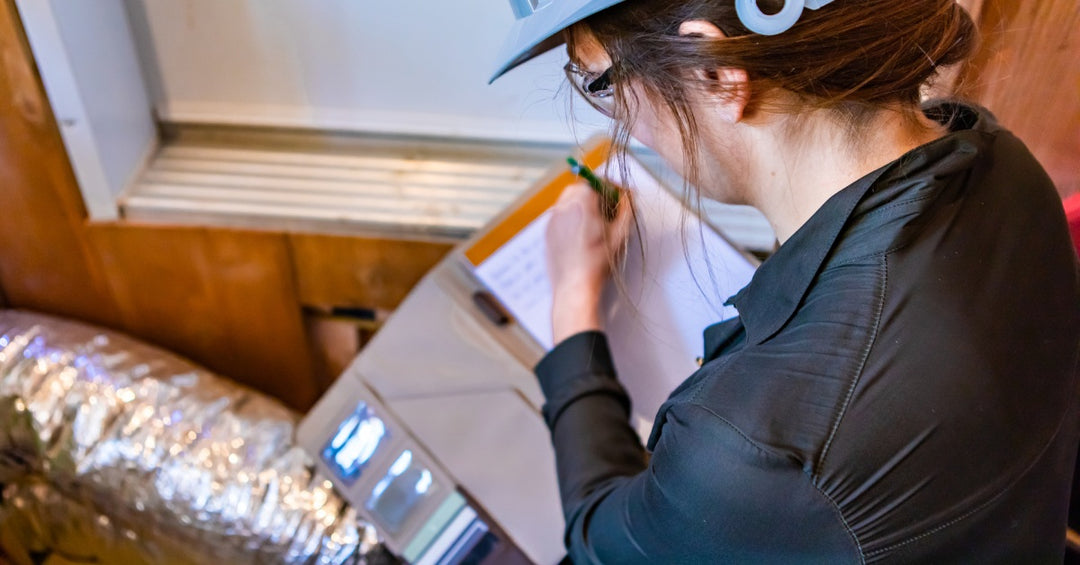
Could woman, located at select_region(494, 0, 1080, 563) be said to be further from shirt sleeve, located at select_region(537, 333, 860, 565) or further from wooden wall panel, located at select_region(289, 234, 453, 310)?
wooden wall panel, located at select_region(289, 234, 453, 310)

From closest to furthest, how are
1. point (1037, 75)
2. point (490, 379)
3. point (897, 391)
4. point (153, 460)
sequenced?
point (897, 391), point (1037, 75), point (490, 379), point (153, 460)

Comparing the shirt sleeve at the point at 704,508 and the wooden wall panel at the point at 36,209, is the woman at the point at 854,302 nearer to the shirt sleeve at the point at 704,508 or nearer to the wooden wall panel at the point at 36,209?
the shirt sleeve at the point at 704,508

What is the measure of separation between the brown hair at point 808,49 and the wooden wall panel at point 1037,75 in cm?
21

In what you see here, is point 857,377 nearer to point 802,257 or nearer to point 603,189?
point 802,257

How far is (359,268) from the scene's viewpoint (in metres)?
1.00

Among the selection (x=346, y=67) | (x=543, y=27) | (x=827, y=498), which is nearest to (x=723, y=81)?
(x=543, y=27)

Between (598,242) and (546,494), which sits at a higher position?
(598,242)

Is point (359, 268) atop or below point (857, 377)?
below

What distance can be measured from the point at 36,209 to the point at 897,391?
0.97 metres

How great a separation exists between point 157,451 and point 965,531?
857 millimetres

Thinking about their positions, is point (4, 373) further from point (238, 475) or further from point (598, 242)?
point (598, 242)

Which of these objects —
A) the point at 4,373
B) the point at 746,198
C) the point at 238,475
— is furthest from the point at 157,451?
the point at 746,198

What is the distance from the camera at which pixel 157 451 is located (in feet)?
3.16

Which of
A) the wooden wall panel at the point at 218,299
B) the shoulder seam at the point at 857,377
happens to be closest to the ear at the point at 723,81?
the shoulder seam at the point at 857,377
